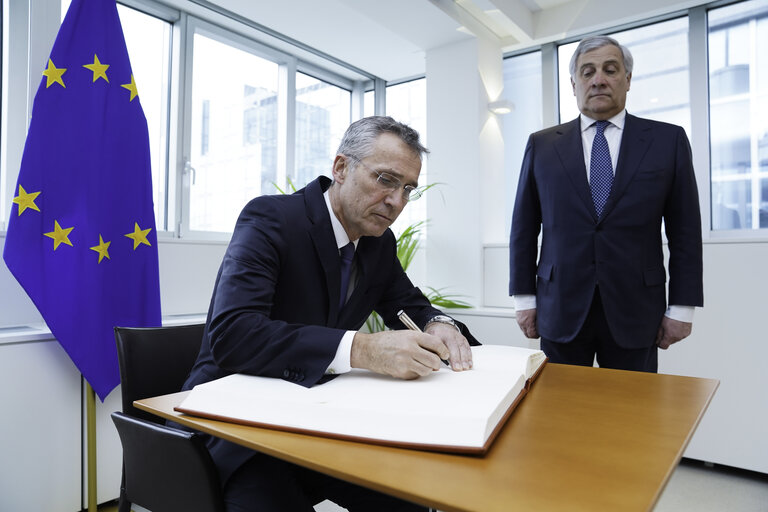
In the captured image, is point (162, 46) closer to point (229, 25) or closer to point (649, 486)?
point (229, 25)

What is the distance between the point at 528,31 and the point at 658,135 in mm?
2387

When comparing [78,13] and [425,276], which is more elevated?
[78,13]

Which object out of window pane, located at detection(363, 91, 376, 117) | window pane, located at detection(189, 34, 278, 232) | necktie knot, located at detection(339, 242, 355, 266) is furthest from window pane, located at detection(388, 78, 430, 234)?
necktie knot, located at detection(339, 242, 355, 266)

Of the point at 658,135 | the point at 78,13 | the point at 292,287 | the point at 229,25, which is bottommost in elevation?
the point at 292,287

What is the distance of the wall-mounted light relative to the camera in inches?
142

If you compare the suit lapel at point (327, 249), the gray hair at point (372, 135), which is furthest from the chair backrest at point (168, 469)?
the gray hair at point (372, 135)

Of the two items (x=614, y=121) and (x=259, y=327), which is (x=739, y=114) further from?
(x=259, y=327)

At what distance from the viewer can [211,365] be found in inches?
43.1

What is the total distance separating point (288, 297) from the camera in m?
1.15

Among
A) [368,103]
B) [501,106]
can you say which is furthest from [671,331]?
[368,103]

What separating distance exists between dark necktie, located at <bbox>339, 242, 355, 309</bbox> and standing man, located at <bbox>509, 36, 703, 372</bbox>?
0.80 meters

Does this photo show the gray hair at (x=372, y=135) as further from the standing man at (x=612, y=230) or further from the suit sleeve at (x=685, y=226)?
the suit sleeve at (x=685, y=226)

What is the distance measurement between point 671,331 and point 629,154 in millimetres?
604

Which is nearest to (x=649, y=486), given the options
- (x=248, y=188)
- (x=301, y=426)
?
(x=301, y=426)
